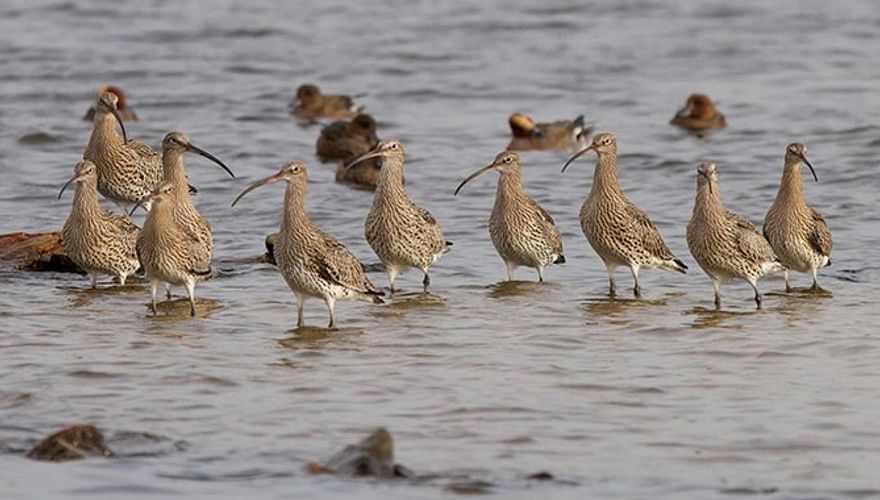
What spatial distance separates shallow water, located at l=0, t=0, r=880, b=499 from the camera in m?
10.2

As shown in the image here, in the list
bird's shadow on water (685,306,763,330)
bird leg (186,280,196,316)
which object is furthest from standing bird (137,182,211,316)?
bird's shadow on water (685,306,763,330)

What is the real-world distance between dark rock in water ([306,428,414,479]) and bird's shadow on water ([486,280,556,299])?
5.25 m

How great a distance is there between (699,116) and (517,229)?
906 cm

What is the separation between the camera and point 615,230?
50.0ft

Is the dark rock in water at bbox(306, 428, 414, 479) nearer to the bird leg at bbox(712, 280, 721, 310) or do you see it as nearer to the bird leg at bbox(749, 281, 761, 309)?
the bird leg at bbox(712, 280, 721, 310)

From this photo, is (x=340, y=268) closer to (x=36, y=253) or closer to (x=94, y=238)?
(x=94, y=238)

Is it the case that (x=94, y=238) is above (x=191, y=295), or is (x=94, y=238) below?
above

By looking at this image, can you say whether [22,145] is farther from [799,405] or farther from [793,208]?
[799,405]

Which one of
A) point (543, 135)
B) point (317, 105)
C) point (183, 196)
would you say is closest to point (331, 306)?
point (183, 196)

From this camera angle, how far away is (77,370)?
1210cm

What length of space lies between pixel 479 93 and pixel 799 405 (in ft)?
53.2

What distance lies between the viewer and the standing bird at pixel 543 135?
2316 centimetres

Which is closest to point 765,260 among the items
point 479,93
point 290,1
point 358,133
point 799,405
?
point 799,405

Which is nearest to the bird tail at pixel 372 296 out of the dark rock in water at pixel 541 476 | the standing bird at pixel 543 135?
the dark rock in water at pixel 541 476
